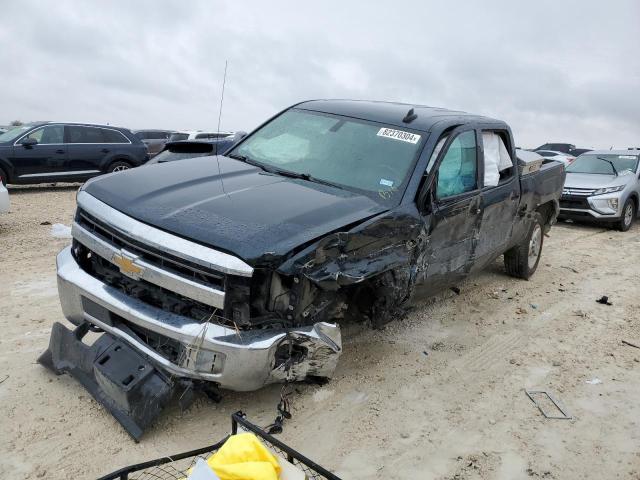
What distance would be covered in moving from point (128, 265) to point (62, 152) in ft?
33.6

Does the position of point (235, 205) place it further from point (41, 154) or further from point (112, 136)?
point (112, 136)

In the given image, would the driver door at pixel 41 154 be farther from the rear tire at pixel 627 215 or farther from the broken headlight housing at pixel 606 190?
the rear tire at pixel 627 215

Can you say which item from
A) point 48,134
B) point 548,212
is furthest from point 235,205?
point 48,134

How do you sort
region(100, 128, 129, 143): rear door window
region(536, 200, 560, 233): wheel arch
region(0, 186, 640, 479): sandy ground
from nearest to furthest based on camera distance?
region(0, 186, 640, 479): sandy ground, region(536, 200, 560, 233): wheel arch, region(100, 128, 129, 143): rear door window

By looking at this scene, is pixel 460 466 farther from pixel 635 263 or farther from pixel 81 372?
pixel 635 263

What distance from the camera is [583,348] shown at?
15.0ft

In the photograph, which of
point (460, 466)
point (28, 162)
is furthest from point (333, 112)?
point (28, 162)

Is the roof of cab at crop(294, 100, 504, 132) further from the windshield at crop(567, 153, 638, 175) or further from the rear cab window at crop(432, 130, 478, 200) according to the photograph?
the windshield at crop(567, 153, 638, 175)

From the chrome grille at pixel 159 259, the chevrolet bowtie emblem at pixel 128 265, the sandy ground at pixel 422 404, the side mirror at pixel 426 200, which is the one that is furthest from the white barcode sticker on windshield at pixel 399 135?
the chevrolet bowtie emblem at pixel 128 265

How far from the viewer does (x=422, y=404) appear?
3.51 metres

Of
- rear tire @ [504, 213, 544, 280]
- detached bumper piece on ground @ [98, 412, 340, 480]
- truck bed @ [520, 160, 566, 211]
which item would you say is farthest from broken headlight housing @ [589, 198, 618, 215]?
detached bumper piece on ground @ [98, 412, 340, 480]

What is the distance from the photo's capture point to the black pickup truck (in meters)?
2.84

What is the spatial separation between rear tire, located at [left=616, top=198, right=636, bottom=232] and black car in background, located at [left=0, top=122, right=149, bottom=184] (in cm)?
1097

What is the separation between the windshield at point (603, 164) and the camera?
37.3ft
